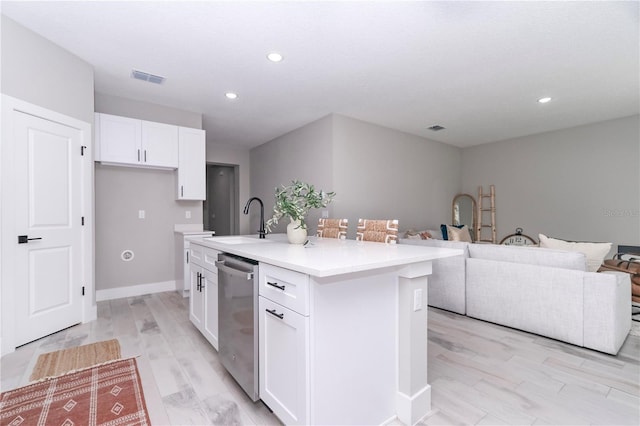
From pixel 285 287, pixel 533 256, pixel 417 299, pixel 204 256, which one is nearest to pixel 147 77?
pixel 204 256

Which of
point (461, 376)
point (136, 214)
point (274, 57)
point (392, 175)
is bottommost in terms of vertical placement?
point (461, 376)

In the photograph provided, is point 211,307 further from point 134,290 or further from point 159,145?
point 159,145

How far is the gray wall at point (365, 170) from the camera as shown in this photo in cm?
448

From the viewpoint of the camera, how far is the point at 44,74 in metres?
2.64

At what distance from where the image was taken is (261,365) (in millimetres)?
1598

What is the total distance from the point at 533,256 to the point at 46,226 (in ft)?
15.2

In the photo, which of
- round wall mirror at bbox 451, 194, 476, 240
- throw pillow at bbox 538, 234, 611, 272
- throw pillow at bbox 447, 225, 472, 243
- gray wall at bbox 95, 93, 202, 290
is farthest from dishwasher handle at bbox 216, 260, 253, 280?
round wall mirror at bbox 451, 194, 476, 240

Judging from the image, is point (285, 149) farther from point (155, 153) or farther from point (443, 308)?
point (443, 308)

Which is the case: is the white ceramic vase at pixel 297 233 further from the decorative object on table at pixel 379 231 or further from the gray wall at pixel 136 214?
the gray wall at pixel 136 214

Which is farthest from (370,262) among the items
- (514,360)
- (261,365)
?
(514,360)

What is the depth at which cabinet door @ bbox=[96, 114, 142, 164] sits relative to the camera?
355 centimetres

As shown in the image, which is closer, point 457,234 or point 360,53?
point 360,53

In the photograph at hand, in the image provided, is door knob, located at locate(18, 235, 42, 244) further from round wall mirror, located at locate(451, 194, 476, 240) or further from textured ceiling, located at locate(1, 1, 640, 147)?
round wall mirror, located at locate(451, 194, 476, 240)

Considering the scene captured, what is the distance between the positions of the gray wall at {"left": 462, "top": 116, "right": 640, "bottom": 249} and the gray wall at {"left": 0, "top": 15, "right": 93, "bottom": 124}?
704cm
